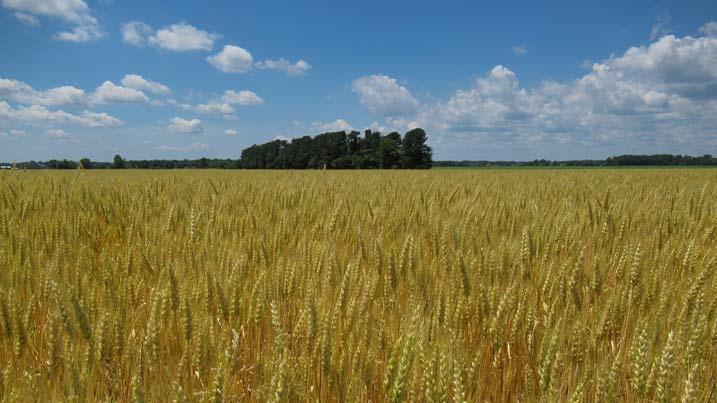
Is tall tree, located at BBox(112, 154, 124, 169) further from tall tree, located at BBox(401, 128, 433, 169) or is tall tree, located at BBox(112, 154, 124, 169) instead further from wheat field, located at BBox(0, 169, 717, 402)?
wheat field, located at BBox(0, 169, 717, 402)

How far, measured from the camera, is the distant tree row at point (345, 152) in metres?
62.0

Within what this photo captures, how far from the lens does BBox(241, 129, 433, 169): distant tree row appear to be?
6203 cm

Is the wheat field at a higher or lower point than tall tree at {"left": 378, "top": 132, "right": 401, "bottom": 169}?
lower

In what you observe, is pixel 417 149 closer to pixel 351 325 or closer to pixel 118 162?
pixel 118 162

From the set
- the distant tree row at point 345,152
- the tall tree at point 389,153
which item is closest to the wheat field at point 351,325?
the distant tree row at point 345,152

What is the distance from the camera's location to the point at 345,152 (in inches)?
2709

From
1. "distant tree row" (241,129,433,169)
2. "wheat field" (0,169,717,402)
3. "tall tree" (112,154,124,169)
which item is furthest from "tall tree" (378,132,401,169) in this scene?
"wheat field" (0,169,717,402)

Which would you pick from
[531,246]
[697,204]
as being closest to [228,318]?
[531,246]

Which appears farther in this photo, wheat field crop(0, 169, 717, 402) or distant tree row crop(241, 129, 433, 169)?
distant tree row crop(241, 129, 433, 169)

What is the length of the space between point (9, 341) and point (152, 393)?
0.55 m

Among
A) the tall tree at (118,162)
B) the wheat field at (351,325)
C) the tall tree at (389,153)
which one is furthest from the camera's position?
the tall tree at (389,153)

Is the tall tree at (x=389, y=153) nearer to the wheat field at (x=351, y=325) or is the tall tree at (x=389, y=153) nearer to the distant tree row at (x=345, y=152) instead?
the distant tree row at (x=345, y=152)

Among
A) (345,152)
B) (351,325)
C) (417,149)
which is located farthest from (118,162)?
(351,325)

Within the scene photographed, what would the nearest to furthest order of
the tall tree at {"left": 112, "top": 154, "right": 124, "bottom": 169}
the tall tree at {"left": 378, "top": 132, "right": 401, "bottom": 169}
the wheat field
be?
the wheat field
the tall tree at {"left": 112, "top": 154, "right": 124, "bottom": 169}
the tall tree at {"left": 378, "top": 132, "right": 401, "bottom": 169}
